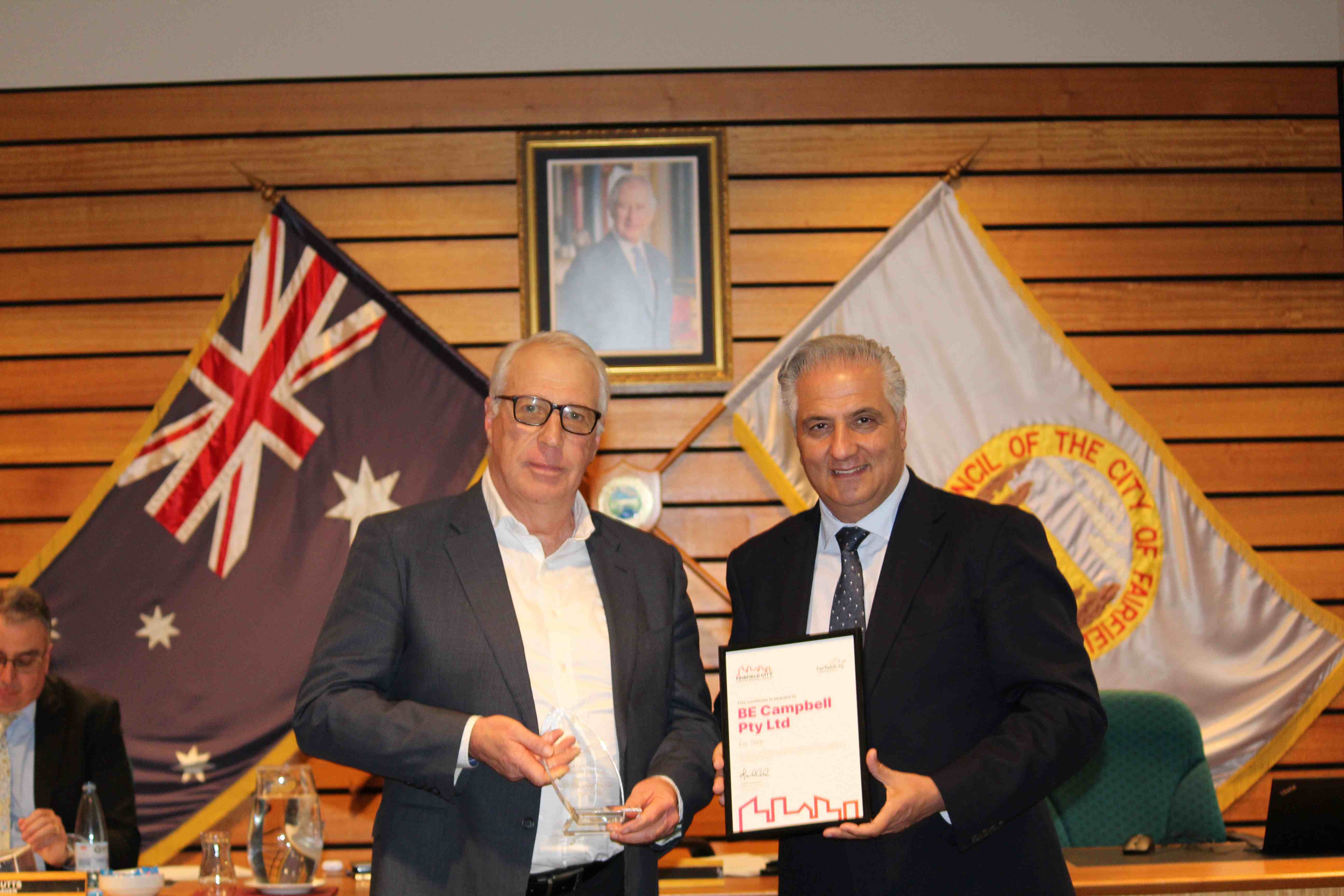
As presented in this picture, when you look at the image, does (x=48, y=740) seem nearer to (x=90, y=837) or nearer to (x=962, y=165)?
(x=90, y=837)

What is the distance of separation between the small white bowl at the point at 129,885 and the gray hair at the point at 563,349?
156 centimetres

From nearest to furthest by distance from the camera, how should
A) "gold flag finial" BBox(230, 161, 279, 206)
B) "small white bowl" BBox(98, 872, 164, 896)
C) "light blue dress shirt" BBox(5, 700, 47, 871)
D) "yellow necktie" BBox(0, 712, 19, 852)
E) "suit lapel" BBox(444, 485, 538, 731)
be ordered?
"suit lapel" BBox(444, 485, 538, 731)
"small white bowl" BBox(98, 872, 164, 896)
"yellow necktie" BBox(0, 712, 19, 852)
"light blue dress shirt" BBox(5, 700, 47, 871)
"gold flag finial" BBox(230, 161, 279, 206)

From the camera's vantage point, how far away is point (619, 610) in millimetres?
2129

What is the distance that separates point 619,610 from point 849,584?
1.41 feet

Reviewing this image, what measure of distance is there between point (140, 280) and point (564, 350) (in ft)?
10.6

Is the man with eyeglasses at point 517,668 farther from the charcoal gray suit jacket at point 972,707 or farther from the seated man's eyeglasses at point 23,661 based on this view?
the seated man's eyeglasses at point 23,661

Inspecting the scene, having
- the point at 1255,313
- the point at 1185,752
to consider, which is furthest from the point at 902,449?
the point at 1255,313

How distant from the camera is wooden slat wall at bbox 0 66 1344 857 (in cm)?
466

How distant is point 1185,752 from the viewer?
362 centimetres

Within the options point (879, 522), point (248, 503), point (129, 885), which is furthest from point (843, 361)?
point (248, 503)

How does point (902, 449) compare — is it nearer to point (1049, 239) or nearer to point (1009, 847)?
point (1009, 847)

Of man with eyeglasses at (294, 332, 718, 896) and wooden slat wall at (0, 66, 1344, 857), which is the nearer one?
man with eyeglasses at (294, 332, 718, 896)

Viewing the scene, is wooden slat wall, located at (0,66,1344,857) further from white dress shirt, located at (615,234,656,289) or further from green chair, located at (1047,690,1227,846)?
green chair, located at (1047,690,1227,846)

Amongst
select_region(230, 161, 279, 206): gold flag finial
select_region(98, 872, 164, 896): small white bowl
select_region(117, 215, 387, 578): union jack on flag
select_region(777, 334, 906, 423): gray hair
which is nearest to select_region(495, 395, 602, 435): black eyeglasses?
select_region(777, 334, 906, 423): gray hair
